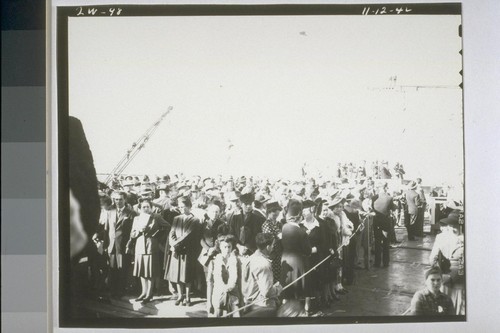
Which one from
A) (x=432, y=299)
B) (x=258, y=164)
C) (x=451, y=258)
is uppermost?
(x=258, y=164)

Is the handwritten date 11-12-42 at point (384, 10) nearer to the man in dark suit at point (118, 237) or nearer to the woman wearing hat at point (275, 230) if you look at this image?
the woman wearing hat at point (275, 230)

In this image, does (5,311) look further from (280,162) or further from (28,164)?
(280,162)

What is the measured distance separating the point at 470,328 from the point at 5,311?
48.4 inches

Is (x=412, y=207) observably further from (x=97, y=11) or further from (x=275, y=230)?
(x=97, y=11)

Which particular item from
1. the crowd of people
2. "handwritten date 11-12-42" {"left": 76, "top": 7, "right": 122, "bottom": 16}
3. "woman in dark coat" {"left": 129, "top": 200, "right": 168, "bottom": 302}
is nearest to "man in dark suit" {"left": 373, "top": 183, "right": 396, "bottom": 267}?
the crowd of people

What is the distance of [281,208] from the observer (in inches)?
47.3

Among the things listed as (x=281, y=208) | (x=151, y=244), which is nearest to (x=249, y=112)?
(x=281, y=208)

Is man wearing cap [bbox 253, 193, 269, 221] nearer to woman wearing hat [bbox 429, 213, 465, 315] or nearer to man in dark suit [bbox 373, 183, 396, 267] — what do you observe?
man in dark suit [bbox 373, 183, 396, 267]

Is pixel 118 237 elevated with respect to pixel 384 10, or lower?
lower

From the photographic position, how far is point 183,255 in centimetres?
119

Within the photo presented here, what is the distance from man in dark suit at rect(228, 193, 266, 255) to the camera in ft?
3.92

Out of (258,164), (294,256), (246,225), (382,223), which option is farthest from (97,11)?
(382,223)

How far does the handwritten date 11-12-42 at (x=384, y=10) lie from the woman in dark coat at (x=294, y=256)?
55 cm

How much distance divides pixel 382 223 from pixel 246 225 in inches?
14.1
